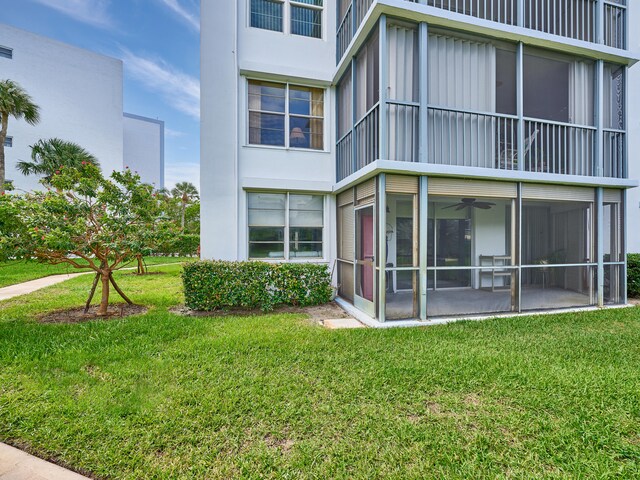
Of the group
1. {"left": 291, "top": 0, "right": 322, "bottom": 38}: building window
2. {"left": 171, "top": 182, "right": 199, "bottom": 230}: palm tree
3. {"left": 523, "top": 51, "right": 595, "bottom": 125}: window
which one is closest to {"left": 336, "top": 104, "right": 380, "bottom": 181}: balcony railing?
{"left": 291, "top": 0, "right": 322, "bottom": 38}: building window

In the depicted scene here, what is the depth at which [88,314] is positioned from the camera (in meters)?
6.73

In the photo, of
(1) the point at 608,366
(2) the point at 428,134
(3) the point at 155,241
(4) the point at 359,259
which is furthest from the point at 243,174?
(1) the point at 608,366

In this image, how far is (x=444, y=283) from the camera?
386 inches

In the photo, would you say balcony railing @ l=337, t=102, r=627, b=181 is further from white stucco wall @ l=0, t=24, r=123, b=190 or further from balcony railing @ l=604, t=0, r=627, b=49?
white stucco wall @ l=0, t=24, r=123, b=190

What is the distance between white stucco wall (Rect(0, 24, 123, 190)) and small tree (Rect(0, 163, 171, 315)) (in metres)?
23.0

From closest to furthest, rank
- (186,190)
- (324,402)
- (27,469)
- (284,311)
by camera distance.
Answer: (27,469)
(324,402)
(284,311)
(186,190)

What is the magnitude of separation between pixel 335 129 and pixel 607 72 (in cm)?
681

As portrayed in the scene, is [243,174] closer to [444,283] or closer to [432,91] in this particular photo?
[432,91]

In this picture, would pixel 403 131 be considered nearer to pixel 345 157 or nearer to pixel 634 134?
pixel 345 157

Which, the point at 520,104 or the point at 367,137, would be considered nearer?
the point at 367,137

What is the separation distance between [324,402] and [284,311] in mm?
3838

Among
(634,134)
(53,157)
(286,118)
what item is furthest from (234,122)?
(53,157)

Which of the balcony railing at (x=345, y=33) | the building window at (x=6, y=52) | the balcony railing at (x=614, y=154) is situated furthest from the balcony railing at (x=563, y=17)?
the building window at (x=6, y=52)

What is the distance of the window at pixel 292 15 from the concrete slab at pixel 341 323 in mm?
7565
